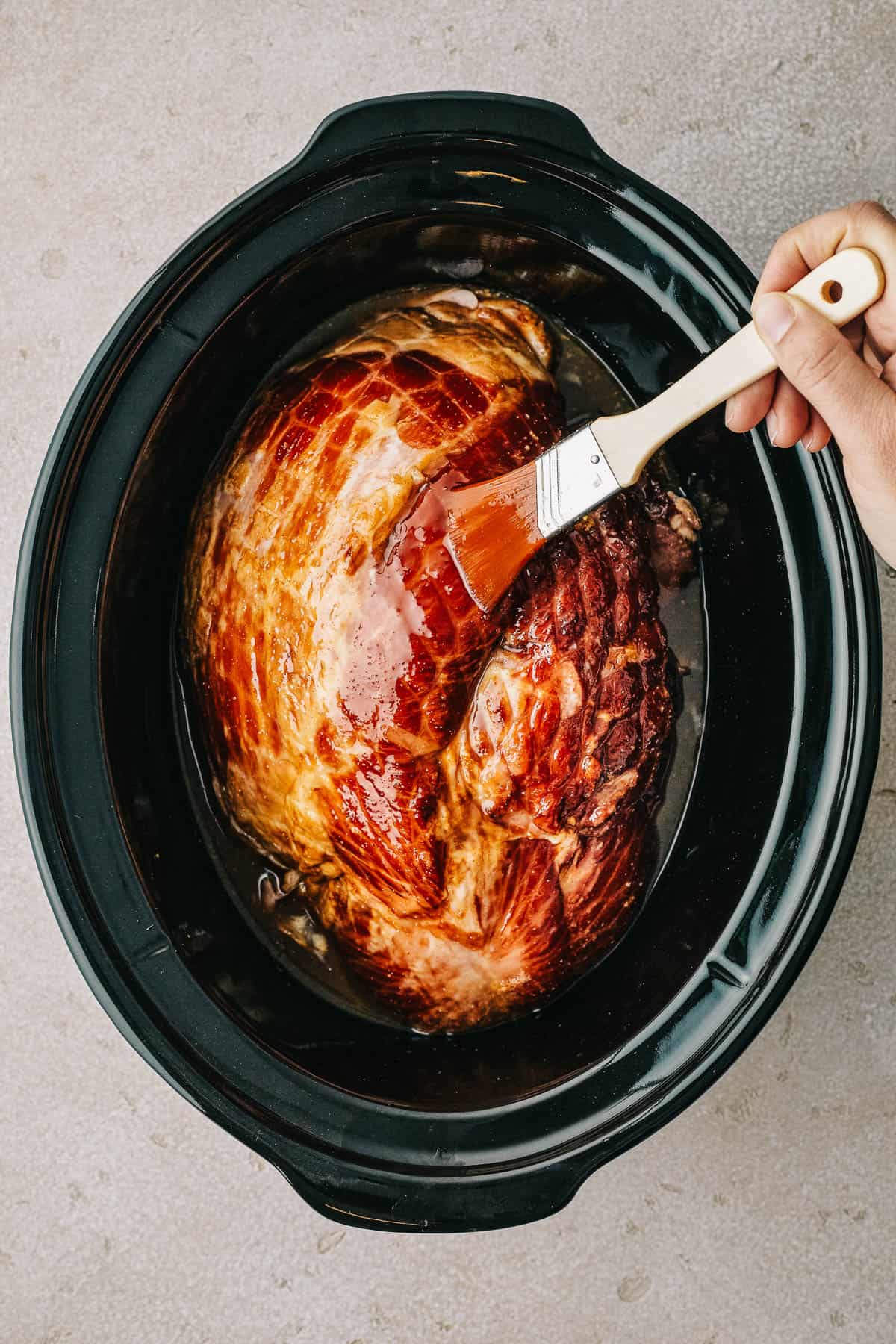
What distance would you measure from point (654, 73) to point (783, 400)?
79 cm

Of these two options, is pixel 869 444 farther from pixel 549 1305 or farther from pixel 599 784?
pixel 549 1305

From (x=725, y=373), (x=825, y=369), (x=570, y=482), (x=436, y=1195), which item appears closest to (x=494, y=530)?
(x=570, y=482)

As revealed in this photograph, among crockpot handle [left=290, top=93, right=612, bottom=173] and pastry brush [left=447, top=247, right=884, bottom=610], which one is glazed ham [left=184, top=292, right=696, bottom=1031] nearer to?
pastry brush [left=447, top=247, right=884, bottom=610]

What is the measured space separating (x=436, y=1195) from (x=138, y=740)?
79 centimetres

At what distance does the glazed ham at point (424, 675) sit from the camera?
4.35 feet

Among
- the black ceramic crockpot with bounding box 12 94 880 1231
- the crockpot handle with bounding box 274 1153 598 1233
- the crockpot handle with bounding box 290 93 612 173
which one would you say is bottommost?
the crockpot handle with bounding box 274 1153 598 1233

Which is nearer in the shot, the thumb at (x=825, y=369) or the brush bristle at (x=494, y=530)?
the thumb at (x=825, y=369)

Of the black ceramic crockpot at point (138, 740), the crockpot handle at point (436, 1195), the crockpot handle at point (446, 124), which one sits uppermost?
the crockpot handle at point (446, 124)

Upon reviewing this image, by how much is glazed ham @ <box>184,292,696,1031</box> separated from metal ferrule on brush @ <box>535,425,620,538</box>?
0.11 metres

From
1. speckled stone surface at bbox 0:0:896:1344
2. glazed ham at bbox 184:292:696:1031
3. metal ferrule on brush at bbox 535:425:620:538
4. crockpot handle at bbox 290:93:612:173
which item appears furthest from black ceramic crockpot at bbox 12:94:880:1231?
speckled stone surface at bbox 0:0:896:1344

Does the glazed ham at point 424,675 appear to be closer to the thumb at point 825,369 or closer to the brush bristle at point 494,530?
the brush bristle at point 494,530

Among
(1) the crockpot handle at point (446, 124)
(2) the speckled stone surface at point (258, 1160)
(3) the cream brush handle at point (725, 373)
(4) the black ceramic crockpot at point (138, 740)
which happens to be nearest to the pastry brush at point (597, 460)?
(3) the cream brush handle at point (725, 373)

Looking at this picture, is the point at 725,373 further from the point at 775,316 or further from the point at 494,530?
the point at 494,530

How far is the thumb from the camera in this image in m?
1.11
